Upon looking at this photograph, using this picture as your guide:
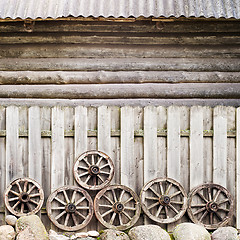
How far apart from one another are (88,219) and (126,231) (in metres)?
0.54

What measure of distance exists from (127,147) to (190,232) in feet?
4.40

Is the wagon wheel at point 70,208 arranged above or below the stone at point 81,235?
above

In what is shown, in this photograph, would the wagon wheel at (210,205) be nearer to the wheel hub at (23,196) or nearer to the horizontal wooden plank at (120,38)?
the wheel hub at (23,196)

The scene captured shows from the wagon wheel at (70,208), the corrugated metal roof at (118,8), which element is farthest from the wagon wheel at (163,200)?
the corrugated metal roof at (118,8)

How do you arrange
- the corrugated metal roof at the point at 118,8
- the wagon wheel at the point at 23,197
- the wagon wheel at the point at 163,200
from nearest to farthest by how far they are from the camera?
1. the wagon wheel at the point at 23,197
2. the wagon wheel at the point at 163,200
3. the corrugated metal roof at the point at 118,8

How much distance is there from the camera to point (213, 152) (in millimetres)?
4691

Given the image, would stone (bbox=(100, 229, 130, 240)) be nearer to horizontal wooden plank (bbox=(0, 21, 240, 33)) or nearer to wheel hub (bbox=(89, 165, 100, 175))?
wheel hub (bbox=(89, 165, 100, 175))

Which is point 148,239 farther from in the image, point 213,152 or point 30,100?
point 30,100

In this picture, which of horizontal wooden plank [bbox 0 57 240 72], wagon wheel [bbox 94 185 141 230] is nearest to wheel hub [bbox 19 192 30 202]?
wagon wheel [bbox 94 185 141 230]

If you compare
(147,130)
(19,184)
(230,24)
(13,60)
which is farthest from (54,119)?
(230,24)

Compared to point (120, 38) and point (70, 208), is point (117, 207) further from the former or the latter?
point (120, 38)

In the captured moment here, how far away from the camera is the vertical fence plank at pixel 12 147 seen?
4.58m

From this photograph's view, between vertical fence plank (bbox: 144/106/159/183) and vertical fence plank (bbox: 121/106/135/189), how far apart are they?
0.18 meters

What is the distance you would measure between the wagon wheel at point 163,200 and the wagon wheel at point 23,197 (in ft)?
4.61
